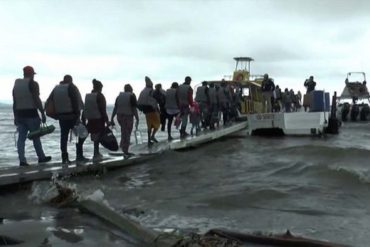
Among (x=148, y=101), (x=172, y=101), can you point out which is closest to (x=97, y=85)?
(x=148, y=101)

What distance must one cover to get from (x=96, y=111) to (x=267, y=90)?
14.4 meters

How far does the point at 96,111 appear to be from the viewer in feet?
37.4

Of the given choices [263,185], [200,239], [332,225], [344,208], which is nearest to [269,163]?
[263,185]

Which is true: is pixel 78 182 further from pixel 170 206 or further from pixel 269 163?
pixel 269 163

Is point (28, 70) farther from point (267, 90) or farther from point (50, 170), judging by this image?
point (267, 90)

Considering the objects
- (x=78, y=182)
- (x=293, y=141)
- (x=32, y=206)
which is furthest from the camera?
(x=293, y=141)

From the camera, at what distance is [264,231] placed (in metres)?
6.94

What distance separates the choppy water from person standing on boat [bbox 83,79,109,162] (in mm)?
990

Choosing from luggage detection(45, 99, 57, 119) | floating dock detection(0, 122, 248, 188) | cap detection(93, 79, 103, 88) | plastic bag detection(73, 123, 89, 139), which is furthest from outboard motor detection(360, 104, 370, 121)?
luggage detection(45, 99, 57, 119)

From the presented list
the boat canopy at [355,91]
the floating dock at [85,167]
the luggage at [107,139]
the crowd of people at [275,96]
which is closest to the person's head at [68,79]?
the luggage at [107,139]

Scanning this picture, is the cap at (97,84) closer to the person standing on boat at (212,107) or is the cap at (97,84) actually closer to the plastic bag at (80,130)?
the plastic bag at (80,130)

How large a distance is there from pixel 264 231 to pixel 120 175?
497 cm

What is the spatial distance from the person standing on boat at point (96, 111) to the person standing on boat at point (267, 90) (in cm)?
1390

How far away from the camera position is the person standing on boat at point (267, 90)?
24.5 m
